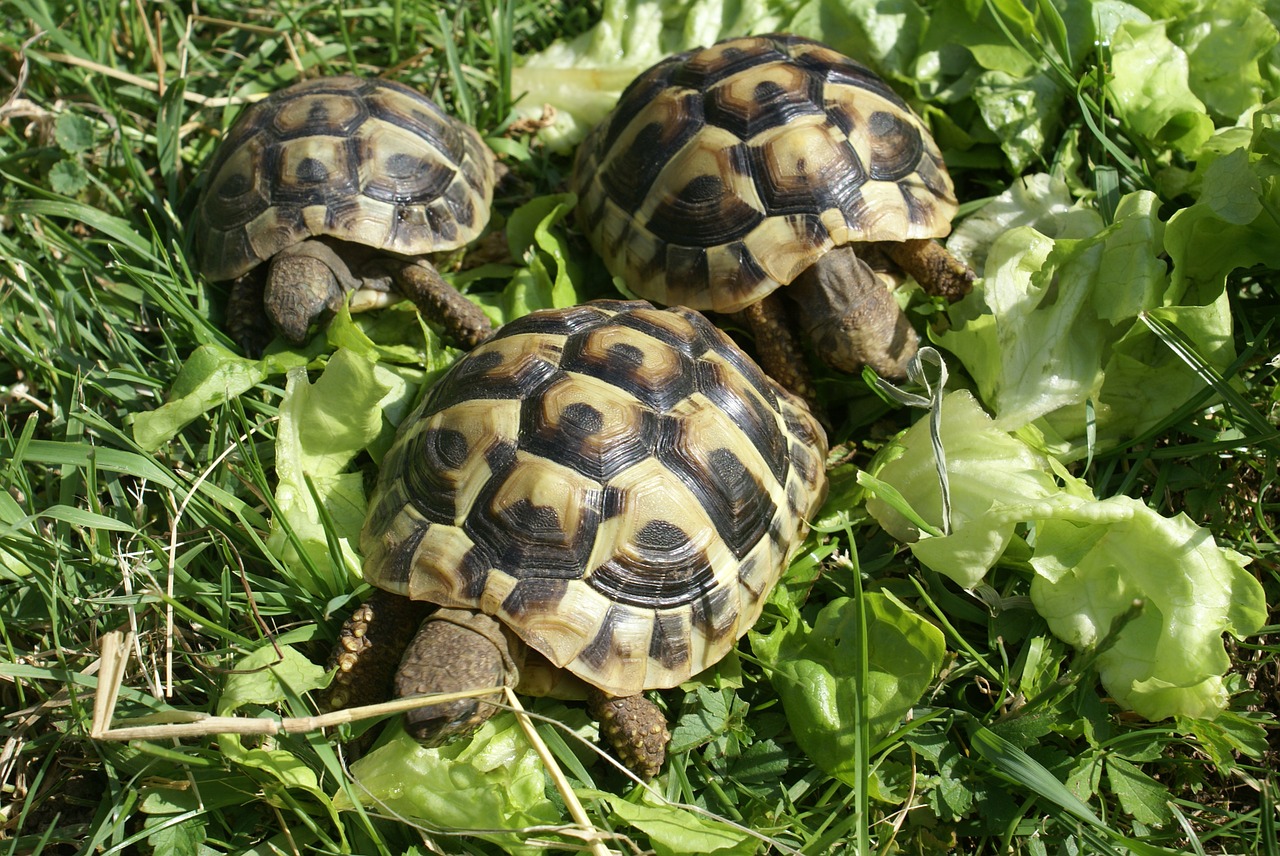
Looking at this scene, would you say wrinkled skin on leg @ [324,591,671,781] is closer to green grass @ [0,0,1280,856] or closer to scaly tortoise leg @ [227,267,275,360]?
green grass @ [0,0,1280,856]

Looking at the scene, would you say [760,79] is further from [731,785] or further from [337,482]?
[731,785]

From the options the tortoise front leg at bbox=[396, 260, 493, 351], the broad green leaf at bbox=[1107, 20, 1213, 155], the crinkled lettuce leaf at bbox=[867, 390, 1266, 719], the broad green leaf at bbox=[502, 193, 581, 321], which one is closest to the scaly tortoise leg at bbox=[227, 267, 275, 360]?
the tortoise front leg at bbox=[396, 260, 493, 351]

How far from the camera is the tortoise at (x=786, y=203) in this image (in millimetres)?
3389

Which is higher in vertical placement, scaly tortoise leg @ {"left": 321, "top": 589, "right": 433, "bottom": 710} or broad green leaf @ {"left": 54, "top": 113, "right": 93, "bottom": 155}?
broad green leaf @ {"left": 54, "top": 113, "right": 93, "bottom": 155}

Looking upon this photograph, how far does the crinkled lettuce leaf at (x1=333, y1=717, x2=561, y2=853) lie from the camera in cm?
242

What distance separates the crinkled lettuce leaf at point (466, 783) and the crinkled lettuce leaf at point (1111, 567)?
1.32m

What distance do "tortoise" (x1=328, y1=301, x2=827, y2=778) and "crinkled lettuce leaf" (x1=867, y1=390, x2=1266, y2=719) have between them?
556 mm

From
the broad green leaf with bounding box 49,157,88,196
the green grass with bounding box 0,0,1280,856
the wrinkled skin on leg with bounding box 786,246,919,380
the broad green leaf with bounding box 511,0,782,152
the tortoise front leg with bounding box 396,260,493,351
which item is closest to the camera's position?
the green grass with bounding box 0,0,1280,856

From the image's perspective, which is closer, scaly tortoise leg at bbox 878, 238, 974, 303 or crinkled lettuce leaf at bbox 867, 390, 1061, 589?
crinkled lettuce leaf at bbox 867, 390, 1061, 589

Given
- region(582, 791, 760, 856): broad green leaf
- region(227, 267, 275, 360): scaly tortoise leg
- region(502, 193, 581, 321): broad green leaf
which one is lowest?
region(582, 791, 760, 856): broad green leaf

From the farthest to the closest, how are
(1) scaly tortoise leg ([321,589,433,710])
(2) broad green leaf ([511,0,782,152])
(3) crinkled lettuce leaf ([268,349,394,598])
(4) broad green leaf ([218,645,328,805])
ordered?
(2) broad green leaf ([511,0,782,152]) → (3) crinkled lettuce leaf ([268,349,394,598]) → (1) scaly tortoise leg ([321,589,433,710]) → (4) broad green leaf ([218,645,328,805])

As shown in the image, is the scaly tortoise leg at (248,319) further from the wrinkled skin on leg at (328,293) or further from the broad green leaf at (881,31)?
the broad green leaf at (881,31)

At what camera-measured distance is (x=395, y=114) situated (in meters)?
3.87

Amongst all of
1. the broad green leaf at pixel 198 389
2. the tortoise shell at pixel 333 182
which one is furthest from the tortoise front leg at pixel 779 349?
the broad green leaf at pixel 198 389
